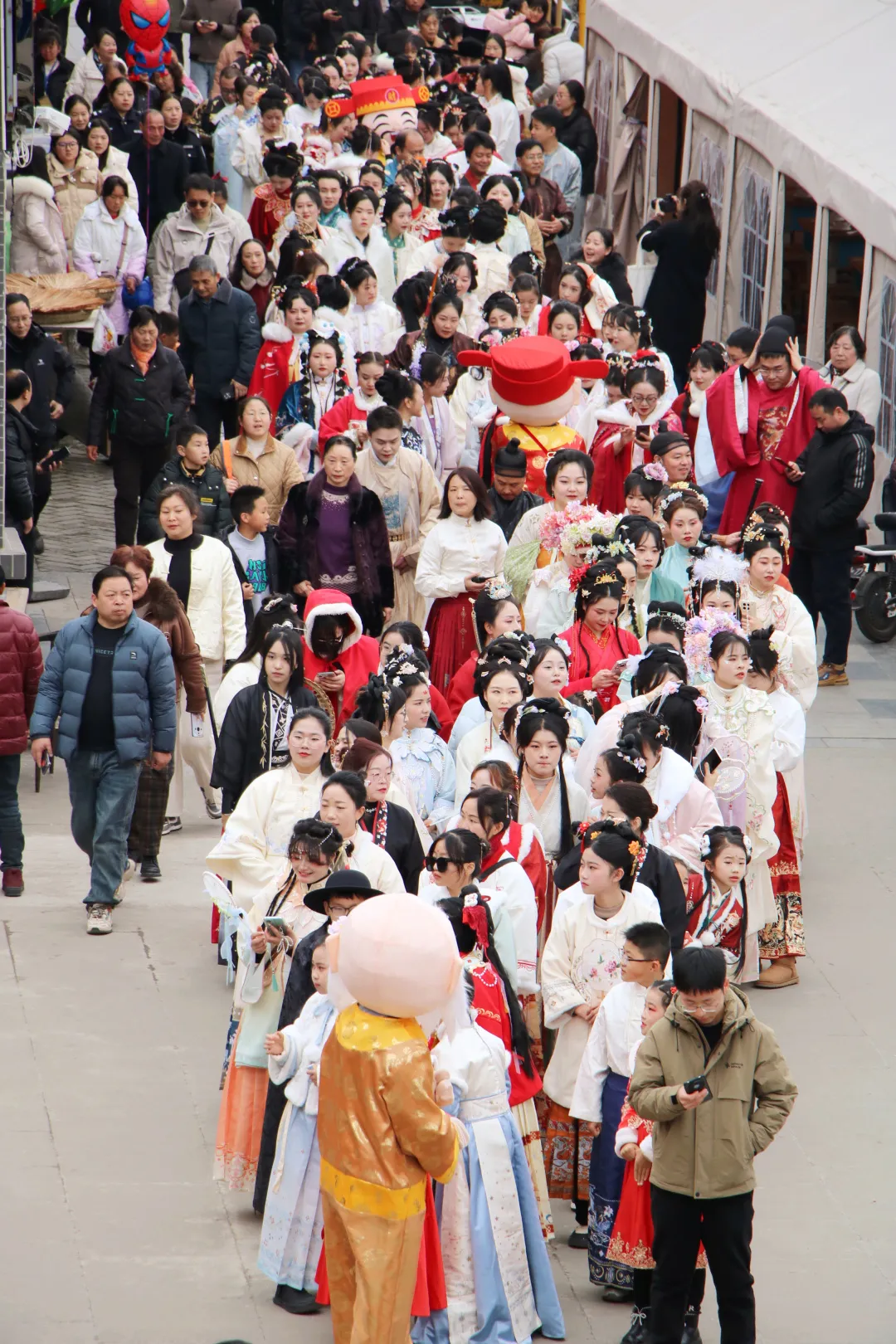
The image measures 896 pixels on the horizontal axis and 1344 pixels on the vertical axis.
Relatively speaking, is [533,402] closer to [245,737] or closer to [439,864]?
[245,737]

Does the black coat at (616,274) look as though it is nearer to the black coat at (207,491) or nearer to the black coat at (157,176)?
the black coat at (157,176)

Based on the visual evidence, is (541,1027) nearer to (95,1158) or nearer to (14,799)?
(95,1158)

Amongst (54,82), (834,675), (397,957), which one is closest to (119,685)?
(397,957)

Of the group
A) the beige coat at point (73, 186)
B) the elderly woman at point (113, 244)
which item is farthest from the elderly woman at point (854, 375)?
the beige coat at point (73, 186)

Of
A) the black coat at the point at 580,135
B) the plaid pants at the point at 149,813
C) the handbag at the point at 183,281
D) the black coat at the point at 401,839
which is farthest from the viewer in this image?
the black coat at the point at 580,135

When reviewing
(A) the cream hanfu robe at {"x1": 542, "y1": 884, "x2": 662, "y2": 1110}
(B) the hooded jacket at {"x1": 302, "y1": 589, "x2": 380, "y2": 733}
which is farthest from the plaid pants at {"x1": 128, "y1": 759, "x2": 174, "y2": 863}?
(A) the cream hanfu robe at {"x1": 542, "y1": 884, "x2": 662, "y2": 1110}

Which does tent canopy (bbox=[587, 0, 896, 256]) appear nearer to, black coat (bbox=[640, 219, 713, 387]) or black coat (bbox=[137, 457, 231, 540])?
black coat (bbox=[640, 219, 713, 387])

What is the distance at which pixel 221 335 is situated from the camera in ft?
43.8

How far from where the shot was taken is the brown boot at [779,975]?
28.1 ft

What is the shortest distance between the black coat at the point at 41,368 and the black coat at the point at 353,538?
2128 mm

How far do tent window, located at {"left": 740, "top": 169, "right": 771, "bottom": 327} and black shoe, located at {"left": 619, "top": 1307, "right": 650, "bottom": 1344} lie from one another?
10.8 metres

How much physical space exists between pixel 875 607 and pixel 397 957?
26.5 feet

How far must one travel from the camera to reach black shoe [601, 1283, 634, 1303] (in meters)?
6.22

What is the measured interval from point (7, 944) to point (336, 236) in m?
7.59
